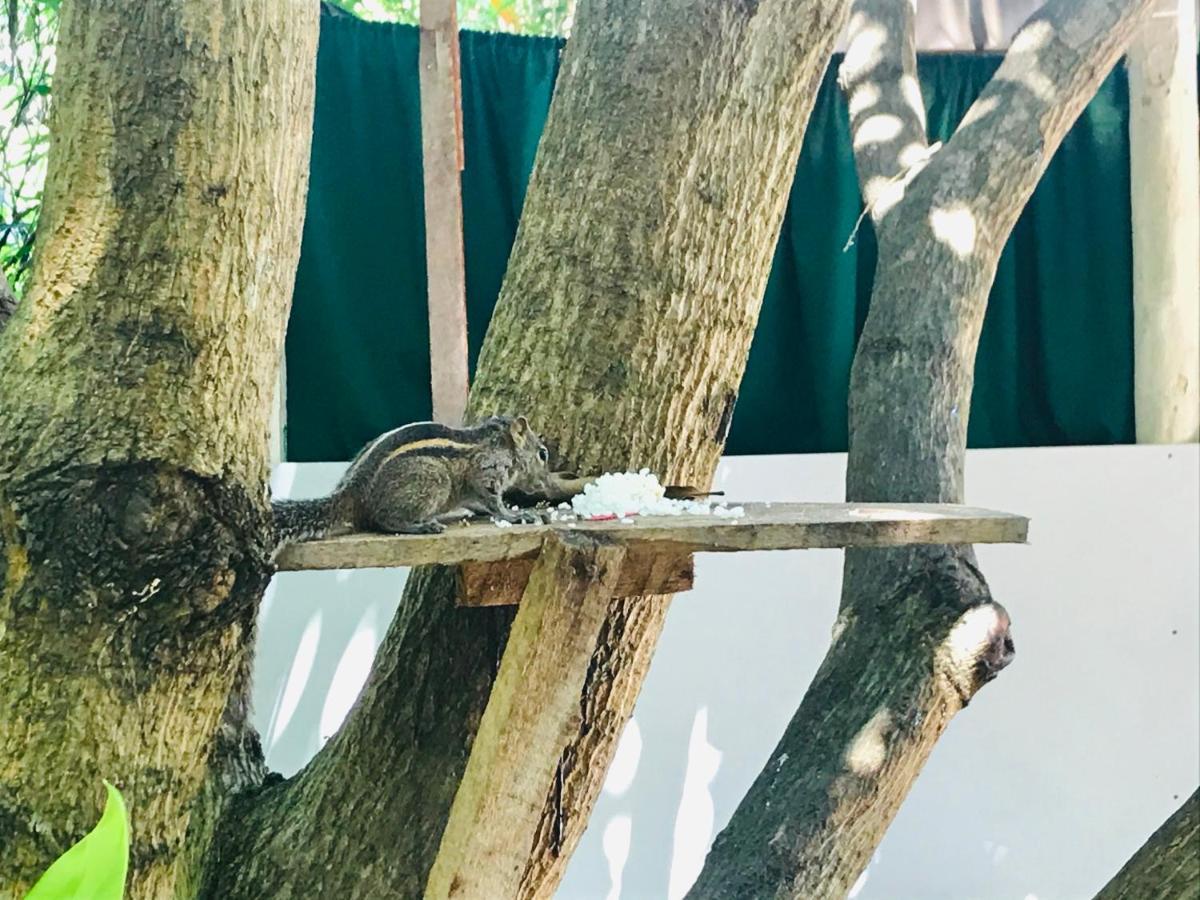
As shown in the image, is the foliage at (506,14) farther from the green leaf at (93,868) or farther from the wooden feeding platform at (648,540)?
the green leaf at (93,868)

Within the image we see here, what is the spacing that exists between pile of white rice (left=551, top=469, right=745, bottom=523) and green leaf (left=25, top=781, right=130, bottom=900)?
0.76 m

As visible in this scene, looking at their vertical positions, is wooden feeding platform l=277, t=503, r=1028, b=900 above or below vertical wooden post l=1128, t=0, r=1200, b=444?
below

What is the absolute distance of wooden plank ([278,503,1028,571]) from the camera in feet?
3.74

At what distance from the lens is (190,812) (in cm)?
123

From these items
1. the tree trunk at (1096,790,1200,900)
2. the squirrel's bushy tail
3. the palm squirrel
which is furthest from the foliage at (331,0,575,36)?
the tree trunk at (1096,790,1200,900)

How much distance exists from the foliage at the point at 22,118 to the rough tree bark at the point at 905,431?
165cm

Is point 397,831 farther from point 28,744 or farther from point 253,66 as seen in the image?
point 253,66

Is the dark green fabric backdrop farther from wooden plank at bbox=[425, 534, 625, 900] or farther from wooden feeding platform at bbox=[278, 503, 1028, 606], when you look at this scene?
wooden plank at bbox=[425, 534, 625, 900]

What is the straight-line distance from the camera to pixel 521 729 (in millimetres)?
1216

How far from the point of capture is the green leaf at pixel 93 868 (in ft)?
1.91

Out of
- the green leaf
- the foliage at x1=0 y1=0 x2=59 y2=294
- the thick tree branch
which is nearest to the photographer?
the green leaf

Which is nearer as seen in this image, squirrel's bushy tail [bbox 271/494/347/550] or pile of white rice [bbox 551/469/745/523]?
squirrel's bushy tail [bbox 271/494/347/550]

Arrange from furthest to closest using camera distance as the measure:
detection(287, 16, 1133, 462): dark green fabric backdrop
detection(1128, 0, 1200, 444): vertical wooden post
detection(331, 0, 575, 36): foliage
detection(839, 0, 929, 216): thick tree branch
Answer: detection(331, 0, 575, 36): foliage < detection(1128, 0, 1200, 444): vertical wooden post < detection(287, 16, 1133, 462): dark green fabric backdrop < detection(839, 0, 929, 216): thick tree branch

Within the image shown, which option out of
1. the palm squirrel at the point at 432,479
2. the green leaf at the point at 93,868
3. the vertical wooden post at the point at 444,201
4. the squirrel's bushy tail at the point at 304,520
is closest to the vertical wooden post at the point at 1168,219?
the vertical wooden post at the point at 444,201
